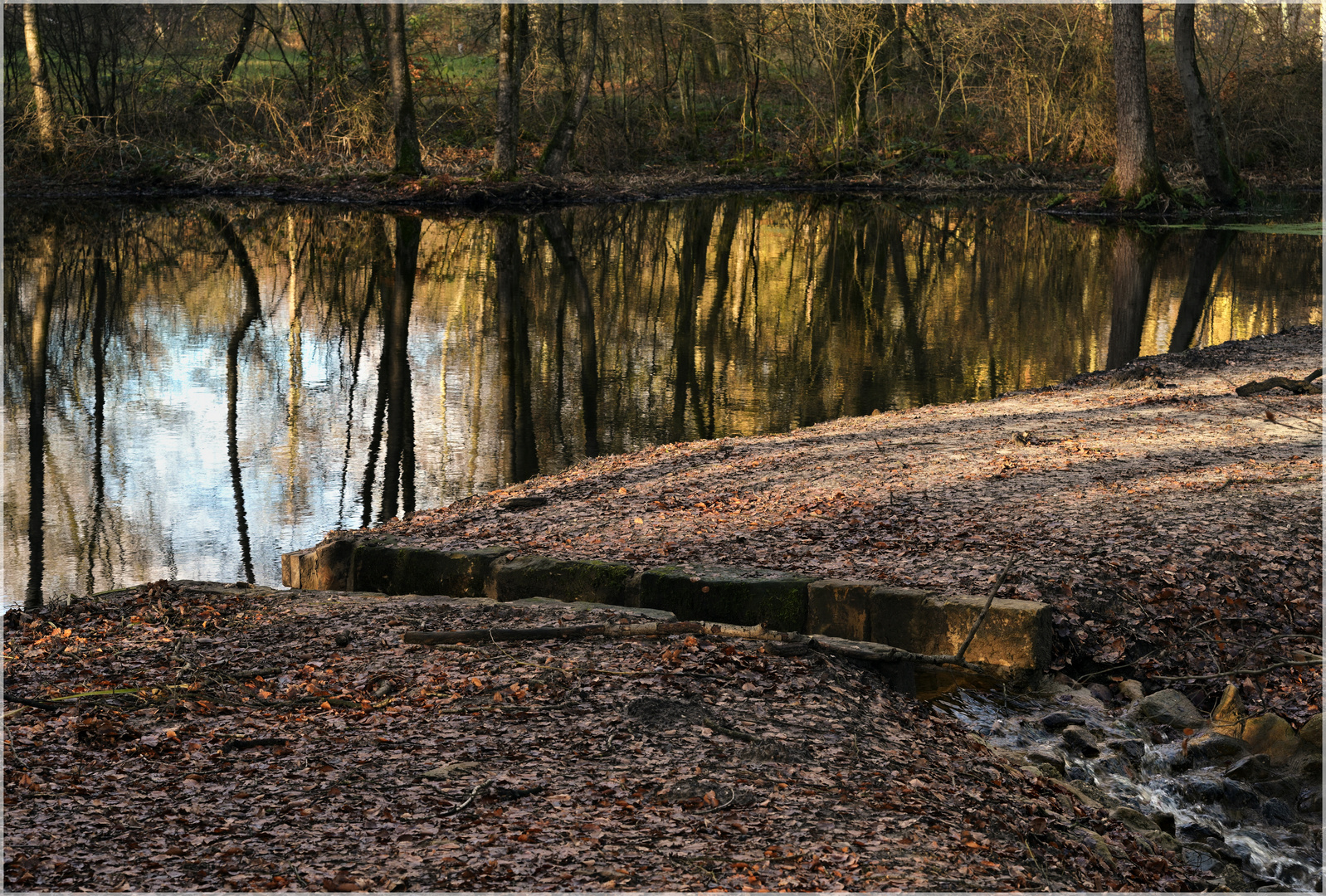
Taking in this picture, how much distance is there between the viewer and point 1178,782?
4.81 meters

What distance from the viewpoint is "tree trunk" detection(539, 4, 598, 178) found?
30500 millimetres

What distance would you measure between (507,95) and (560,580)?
2443 centimetres

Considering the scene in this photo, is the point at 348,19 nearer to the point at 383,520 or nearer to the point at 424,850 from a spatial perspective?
the point at 383,520

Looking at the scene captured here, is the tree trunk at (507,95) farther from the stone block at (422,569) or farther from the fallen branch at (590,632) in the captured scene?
the fallen branch at (590,632)

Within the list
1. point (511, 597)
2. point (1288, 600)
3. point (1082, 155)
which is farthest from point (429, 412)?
point (1082, 155)

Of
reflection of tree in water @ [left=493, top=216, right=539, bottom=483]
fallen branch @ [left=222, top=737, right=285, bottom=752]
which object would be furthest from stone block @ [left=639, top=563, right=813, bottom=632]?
reflection of tree in water @ [left=493, top=216, right=539, bottom=483]

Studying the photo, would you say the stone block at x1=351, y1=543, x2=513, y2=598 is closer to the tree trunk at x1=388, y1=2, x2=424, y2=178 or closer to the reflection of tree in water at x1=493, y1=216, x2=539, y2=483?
the reflection of tree in water at x1=493, y1=216, x2=539, y2=483

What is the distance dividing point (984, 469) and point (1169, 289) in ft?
41.7

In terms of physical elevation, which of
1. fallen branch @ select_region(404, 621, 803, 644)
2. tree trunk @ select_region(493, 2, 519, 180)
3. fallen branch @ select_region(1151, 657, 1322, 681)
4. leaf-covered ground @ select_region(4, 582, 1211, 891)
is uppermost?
tree trunk @ select_region(493, 2, 519, 180)

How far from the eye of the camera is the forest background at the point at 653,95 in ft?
106

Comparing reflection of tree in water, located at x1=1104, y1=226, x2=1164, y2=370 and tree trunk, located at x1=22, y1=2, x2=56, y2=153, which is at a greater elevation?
tree trunk, located at x1=22, y1=2, x2=56, y2=153

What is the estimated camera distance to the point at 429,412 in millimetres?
12109

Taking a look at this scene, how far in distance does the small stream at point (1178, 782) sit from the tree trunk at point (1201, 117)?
26479 millimetres

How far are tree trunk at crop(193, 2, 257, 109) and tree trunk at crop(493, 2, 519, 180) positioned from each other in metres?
9.65
